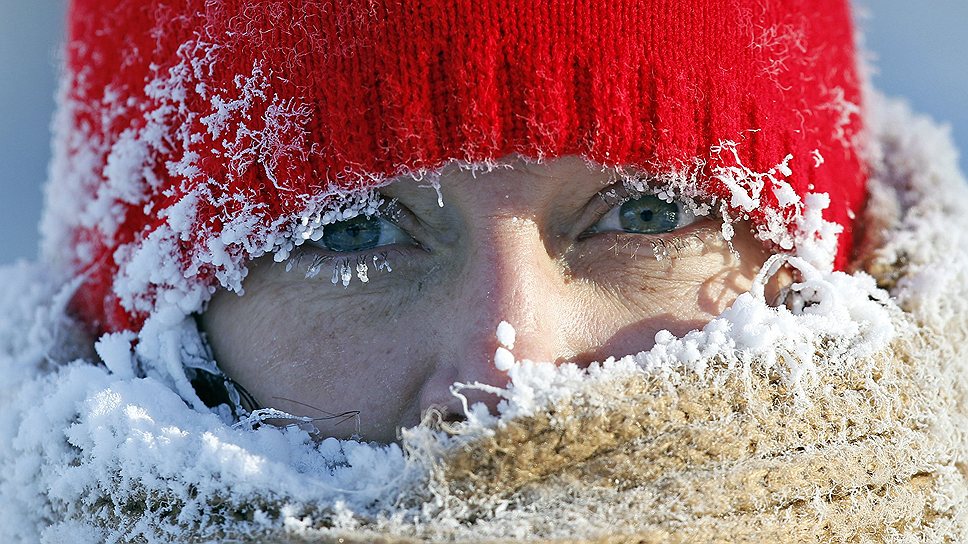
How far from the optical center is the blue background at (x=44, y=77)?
11.8 ft

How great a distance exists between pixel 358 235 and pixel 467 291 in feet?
0.67

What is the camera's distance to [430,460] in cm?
107

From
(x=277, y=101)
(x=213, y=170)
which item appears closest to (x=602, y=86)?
(x=277, y=101)

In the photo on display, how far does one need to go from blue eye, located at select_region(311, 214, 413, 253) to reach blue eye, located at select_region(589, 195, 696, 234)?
272 millimetres

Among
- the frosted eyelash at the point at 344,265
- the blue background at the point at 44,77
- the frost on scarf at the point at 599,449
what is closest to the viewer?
the frost on scarf at the point at 599,449

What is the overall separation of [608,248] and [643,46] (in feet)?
0.86

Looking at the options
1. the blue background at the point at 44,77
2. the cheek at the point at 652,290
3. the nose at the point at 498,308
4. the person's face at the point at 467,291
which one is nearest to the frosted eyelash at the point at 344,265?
the person's face at the point at 467,291

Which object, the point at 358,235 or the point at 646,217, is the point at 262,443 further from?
the point at 646,217

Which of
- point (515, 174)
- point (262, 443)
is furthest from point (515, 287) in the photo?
point (262, 443)

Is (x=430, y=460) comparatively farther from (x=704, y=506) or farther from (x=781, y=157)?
(x=781, y=157)

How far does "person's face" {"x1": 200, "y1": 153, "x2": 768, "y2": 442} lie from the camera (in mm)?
1201

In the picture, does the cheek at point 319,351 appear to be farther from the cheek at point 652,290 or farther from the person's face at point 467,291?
the cheek at point 652,290

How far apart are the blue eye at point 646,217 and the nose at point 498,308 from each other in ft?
0.35

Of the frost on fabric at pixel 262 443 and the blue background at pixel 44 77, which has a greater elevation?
the blue background at pixel 44 77
